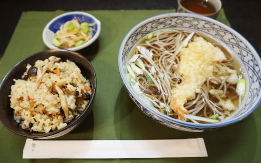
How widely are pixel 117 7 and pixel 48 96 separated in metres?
1.72

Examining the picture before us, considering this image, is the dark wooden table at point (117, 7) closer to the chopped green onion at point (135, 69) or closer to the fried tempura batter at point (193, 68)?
the fried tempura batter at point (193, 68)

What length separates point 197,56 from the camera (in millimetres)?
1294

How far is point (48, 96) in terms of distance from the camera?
1.03 meters

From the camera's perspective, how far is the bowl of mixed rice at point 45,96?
99 cm

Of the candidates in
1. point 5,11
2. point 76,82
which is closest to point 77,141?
point 76,82

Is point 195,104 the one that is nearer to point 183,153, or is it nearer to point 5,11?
point 183,153

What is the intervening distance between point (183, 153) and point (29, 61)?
1311 millimetres

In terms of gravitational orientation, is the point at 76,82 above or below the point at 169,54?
below

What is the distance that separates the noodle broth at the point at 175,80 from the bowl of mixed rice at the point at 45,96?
1.29 feet

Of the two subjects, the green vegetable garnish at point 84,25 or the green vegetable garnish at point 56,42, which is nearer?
the green vegetable garnish at point 56,42

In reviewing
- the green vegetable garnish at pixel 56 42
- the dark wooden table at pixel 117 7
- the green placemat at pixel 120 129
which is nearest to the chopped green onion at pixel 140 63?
the green placemat at pixel 120 129

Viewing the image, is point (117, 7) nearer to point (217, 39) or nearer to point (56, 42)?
point (56, 42)

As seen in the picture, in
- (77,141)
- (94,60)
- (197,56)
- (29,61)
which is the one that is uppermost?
(197,56)

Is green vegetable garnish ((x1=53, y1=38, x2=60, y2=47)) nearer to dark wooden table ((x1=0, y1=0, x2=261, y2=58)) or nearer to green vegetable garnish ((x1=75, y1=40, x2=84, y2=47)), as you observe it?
green vegetable garnish ((x1=75, y1=40, x2=84, y2=47))
